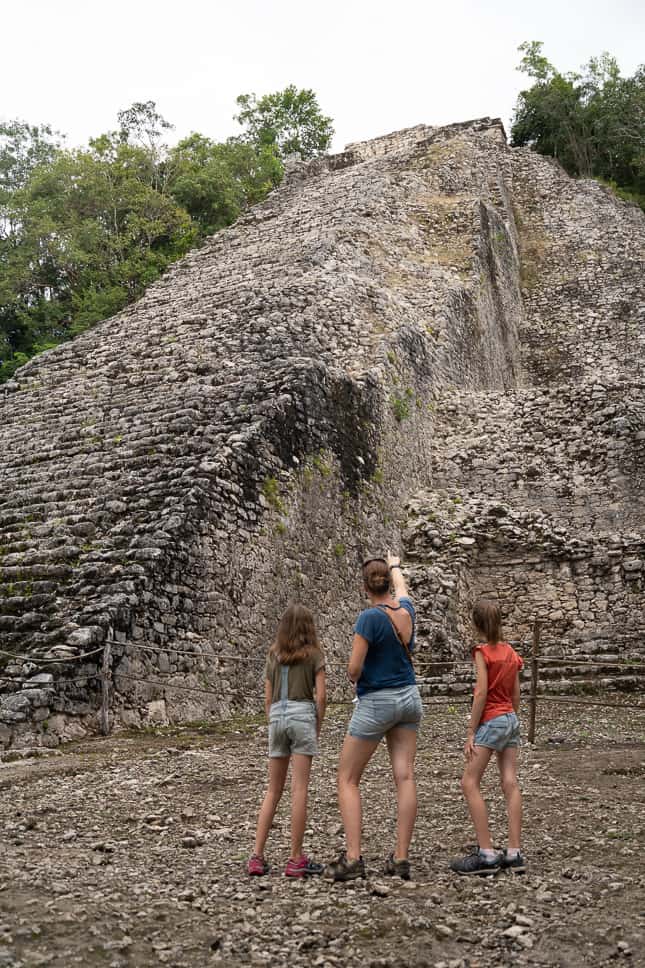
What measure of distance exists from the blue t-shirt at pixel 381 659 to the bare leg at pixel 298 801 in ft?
1.34

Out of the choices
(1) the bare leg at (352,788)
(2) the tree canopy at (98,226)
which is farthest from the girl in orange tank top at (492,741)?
(2) the tree canopy at (98,226)

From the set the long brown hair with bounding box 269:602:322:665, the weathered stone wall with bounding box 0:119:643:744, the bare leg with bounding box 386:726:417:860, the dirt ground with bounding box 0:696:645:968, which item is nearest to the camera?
the dirt ground with bounding box 0:696:645:968

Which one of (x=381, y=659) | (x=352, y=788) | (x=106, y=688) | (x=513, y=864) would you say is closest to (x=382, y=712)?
(x=381, y=659)

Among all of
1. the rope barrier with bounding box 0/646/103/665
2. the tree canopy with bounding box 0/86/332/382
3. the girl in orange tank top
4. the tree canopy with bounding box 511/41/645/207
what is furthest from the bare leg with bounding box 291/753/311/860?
the tree canopy with bounding box 511/41/645/207

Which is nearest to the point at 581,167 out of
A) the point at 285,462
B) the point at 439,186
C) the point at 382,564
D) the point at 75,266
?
the point at 439,186

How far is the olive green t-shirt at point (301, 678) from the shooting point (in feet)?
13.7

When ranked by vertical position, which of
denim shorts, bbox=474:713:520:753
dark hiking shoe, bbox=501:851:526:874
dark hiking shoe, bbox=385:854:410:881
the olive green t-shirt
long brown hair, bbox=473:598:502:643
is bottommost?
dark hiking shoe, bbox=501:851:526:874

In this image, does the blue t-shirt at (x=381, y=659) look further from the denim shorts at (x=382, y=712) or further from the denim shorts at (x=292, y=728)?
the denim shorts at (x=292, y=728)

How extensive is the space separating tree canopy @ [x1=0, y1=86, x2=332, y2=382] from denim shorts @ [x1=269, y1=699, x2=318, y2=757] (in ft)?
58.6

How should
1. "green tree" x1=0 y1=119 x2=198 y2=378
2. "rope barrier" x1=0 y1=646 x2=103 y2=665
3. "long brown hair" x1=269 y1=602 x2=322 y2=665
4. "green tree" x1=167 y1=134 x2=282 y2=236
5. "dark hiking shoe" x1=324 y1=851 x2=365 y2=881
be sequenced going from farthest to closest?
"green tree" x1=167 y1=134 x2=282 y2=236, "green tree" x1=0 y1=119 x2=198 y2=378, "rope barrier" x1=0 y1=646 x2=103 y2=665, "long brown hair" x1=269 y1=602 x2=322 y2=665, "dark hiking shoe" x1=324 y1=851 x2=365 y2=881

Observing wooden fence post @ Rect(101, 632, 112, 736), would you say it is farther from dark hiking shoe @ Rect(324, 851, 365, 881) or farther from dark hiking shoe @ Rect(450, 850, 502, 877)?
dark hiking shoe @ Rect(450, 850, 502, 877)

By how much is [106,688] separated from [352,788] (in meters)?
4.19

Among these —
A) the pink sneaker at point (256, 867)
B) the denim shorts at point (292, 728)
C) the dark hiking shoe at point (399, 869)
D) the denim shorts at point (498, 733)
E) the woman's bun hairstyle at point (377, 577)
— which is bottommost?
the dark hiking shoe at point (399, 869)

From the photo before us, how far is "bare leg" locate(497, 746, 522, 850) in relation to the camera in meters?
4.05
